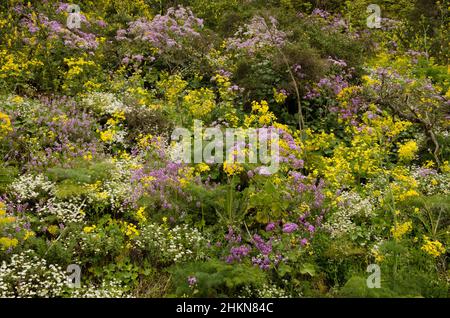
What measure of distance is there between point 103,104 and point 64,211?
3.10m

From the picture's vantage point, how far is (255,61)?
8.73 m

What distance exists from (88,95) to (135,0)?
5925mm

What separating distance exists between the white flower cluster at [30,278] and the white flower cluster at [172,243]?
0.90m

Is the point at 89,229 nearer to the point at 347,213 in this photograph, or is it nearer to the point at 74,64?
the point at 347,213

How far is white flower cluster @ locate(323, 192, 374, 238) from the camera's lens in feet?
16.9

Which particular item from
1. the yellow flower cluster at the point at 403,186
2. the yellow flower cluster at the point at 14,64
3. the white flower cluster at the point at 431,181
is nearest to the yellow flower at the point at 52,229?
the yellow flower cluster at the point at 403,186

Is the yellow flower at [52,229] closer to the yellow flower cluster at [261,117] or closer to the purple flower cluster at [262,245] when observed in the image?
the purple flower cluster at [262,245]

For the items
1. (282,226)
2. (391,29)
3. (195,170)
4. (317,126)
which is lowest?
(282,226)

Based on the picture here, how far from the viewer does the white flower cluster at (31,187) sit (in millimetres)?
5438

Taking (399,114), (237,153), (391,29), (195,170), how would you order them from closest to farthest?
(237,153)
(195,170)
(399,114)
(391,29)

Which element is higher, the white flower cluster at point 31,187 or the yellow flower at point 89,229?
the white flower cluster at point 31,187

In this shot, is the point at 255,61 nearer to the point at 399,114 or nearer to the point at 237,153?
the point at 399,114
